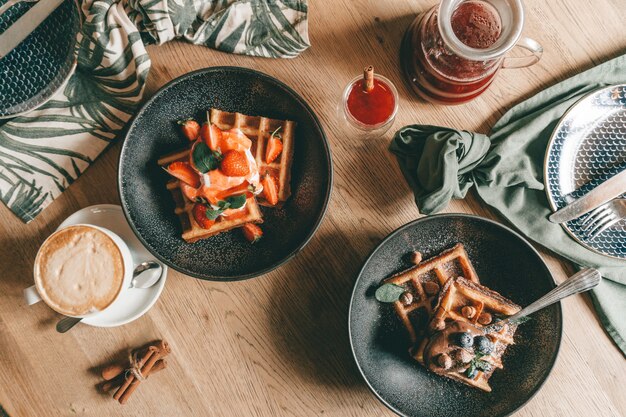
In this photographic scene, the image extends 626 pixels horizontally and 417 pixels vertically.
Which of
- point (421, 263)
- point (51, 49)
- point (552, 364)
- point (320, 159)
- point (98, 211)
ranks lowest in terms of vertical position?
point (552, 364)

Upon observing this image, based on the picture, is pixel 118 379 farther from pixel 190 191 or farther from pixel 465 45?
pixel 465 45

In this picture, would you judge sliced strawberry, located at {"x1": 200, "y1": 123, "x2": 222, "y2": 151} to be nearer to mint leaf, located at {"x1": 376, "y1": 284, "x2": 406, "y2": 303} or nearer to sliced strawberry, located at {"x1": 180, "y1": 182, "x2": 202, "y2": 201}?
sliced strawberry, located at {"x1": 180, "y1": 182, "x2": 202, "y2": 201}

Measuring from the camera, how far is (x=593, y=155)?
1.17 meters

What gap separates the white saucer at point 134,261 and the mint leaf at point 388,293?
504mm

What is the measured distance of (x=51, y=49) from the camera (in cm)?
114

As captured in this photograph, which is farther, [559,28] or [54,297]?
[559,28]

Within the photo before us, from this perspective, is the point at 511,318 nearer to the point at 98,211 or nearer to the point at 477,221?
the point at 477,221

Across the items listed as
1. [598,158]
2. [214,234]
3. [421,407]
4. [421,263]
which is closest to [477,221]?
[421,263]

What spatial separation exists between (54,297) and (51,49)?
22.1 inches

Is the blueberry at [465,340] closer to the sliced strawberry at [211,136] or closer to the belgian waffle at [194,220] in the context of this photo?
the belgian waffle at [194,220]

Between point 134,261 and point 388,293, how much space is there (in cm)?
60

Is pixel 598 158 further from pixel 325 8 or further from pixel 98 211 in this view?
pixel 98 211

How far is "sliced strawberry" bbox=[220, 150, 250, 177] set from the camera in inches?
42.1

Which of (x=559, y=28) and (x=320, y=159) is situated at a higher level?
(x=320, y=159)
